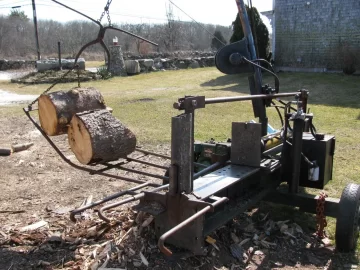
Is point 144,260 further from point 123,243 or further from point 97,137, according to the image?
point 97,137

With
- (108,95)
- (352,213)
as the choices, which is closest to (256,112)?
(352,213)

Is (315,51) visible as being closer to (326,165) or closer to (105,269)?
(326,165)

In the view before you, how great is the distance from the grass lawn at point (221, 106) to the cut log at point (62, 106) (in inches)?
107

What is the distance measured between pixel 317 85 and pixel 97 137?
13367 mm

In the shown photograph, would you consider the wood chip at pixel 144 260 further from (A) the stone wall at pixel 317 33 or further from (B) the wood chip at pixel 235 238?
(A) the stone wall at pixel 317 33

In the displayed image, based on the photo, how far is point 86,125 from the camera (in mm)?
3695

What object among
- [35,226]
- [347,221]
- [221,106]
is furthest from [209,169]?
[221,106]

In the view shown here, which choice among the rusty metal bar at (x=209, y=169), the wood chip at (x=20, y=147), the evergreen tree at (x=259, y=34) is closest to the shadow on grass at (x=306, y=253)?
the rusty metal bar at (x=209, y=169)

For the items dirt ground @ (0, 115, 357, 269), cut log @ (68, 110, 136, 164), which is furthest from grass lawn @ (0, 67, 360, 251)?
cut log @ (68, 110, 136, 164)

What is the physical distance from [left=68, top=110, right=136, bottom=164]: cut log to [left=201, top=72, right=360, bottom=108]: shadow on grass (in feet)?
30.2

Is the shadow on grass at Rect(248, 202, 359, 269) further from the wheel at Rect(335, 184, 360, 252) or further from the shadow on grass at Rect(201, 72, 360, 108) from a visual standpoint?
the shadow on grass at Rect(201, 72, 360, 108)

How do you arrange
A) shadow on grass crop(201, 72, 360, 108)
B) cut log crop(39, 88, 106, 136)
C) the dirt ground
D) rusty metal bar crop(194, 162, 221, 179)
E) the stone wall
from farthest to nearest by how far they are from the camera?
1. the stone wall
2. shadow on grass crop(201, 72, 360, 108)
3. cut log crop(39, 88, 106, 136)
4. rusty metal bar crop(194, 162, 221, 179)
5. the dirt ground

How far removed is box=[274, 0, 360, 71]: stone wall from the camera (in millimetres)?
17672

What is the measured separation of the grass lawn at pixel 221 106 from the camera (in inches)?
289
